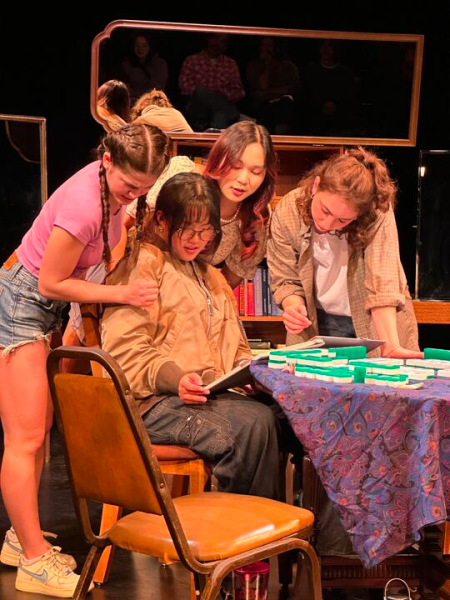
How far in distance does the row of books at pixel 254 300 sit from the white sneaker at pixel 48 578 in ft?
8.23

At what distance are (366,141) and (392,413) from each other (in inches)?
134

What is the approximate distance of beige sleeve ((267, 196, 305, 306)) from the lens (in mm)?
3402

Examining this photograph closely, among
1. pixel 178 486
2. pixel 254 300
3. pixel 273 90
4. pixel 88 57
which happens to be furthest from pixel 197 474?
pixel 88 57

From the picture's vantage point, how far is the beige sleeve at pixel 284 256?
11.2 ft

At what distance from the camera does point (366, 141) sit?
18.3ft

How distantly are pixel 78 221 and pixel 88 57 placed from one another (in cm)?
341

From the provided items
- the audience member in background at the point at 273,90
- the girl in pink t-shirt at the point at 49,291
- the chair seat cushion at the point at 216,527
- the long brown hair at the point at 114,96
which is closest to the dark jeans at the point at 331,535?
the chair seat cushion at the point at 216,527

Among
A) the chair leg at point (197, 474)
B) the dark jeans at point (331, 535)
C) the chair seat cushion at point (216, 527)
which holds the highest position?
the chair seat cushion at point (216, 527)

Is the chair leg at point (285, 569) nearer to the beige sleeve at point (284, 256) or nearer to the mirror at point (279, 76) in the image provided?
the beige sleeve at point (284, 256)

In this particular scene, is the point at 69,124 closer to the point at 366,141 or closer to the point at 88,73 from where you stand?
the point at 88,73

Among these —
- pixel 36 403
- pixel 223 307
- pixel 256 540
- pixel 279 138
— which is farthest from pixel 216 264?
pixel 279 138

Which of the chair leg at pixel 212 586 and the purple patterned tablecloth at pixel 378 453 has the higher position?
the purple patterned tablecloth at pixel 378 453

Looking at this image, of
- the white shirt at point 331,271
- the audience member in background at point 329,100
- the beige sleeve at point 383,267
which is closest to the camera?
the beige sleeve at point 383,267

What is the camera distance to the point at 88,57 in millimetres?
5973
